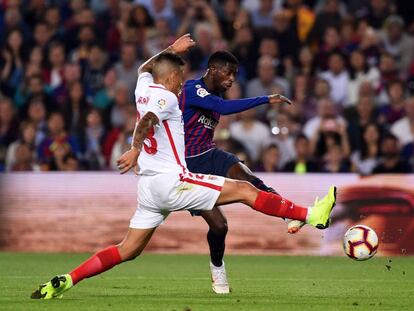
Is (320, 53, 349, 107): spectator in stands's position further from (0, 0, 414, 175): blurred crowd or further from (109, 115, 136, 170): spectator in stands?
(109, 115, 136, 170): spectator in stands

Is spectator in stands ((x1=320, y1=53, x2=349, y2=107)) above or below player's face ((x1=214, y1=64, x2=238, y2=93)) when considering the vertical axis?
above

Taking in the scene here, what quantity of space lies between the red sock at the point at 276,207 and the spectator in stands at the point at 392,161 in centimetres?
766

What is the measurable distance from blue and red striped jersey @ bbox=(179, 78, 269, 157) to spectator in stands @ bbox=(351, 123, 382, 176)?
22.8 ft

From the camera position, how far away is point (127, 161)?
31.2 ft

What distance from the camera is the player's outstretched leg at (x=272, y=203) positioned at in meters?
10.2

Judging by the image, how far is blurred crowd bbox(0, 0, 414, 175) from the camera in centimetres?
1869

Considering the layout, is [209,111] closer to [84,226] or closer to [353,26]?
[84,226]

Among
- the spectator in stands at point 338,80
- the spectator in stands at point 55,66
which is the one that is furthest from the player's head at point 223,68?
the spectator in stands at point 55,66

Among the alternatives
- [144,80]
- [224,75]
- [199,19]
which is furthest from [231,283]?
[199,19]

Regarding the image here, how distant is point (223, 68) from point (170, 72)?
53.8 inches

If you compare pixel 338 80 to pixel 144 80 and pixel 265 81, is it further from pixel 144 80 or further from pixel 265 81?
pixel 144 80

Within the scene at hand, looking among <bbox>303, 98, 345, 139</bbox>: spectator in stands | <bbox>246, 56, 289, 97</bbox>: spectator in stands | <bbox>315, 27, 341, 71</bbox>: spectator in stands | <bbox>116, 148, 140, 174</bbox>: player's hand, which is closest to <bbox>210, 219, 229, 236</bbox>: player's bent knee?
<bbox>116, 148, 140, 174</bbox>: player's hand

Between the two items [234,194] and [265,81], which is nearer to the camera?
[234,194]

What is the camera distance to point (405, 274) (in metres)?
13.7
